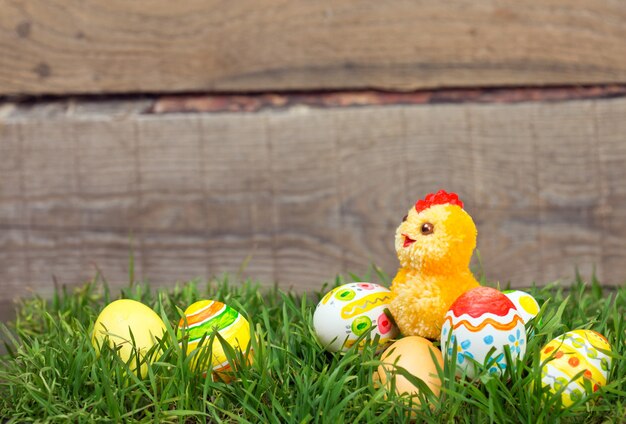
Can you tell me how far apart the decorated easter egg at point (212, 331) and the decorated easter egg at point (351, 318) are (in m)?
0.13

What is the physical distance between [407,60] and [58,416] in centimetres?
117

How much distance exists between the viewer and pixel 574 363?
113 centimetres

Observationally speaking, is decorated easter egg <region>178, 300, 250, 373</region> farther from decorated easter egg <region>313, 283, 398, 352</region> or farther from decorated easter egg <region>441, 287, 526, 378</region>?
decorated easter egg <region>441, 287, 526, 378</region>

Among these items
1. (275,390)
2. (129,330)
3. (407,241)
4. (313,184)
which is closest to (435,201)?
(407,241)

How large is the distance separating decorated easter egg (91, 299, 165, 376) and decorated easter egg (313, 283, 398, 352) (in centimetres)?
27

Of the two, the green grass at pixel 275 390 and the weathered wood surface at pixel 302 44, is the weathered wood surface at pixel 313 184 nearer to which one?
the weathered wood surface at pixel 302 44

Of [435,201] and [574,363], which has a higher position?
[435,201]

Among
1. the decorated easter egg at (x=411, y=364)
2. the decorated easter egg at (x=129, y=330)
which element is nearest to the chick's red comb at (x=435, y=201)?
the decorated easter egg at (x=411, y=364)

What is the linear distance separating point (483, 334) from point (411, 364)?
12 centimetres

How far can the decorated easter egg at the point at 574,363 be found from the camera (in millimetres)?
1110

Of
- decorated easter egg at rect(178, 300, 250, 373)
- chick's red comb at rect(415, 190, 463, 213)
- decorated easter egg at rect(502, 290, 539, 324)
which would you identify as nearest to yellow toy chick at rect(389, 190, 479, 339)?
chick's red comb at rect(415, 190, 463, 213)

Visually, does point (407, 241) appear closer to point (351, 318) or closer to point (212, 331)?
point (351, 318)

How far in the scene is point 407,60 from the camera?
1.88m

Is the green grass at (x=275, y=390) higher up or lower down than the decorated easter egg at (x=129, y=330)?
lower down
